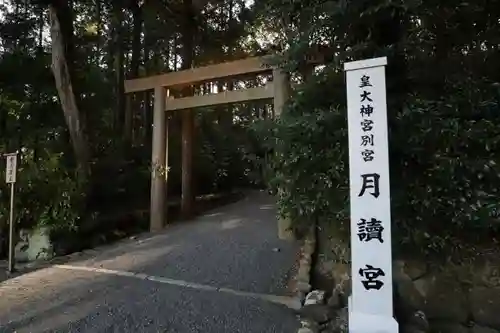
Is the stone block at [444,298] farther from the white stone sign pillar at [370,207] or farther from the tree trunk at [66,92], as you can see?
the tree trunk at [66,92]

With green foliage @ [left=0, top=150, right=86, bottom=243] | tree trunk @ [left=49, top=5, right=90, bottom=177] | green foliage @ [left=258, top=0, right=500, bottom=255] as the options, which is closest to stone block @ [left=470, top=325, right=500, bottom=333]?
green foliage @ [left=258, top=0, right=500, bottom=255]

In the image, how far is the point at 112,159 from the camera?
9.47 meters

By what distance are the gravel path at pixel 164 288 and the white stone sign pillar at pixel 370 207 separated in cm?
98

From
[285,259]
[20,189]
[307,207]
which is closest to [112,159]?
[20,189]

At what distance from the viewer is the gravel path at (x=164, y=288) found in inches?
138

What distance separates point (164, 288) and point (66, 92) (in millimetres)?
5444

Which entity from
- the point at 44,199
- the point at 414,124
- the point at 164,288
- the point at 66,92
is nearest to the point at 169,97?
the point at 66,92

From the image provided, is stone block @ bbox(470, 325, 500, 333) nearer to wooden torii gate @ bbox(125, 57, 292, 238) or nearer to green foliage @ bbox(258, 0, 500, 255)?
green foliage @ bbox(258, 0, 500, 255)

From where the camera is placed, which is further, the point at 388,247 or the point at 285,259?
the point at 285,259

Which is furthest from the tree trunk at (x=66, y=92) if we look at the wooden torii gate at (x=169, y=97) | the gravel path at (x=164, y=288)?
the gravel path at (x=164, y=288)

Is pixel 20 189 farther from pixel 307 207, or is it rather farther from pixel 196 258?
pixel 307 207

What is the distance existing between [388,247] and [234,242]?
14.0 ft

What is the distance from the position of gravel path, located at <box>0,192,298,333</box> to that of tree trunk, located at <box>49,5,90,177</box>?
222cm

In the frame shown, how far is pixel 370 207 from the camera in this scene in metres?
2.55
